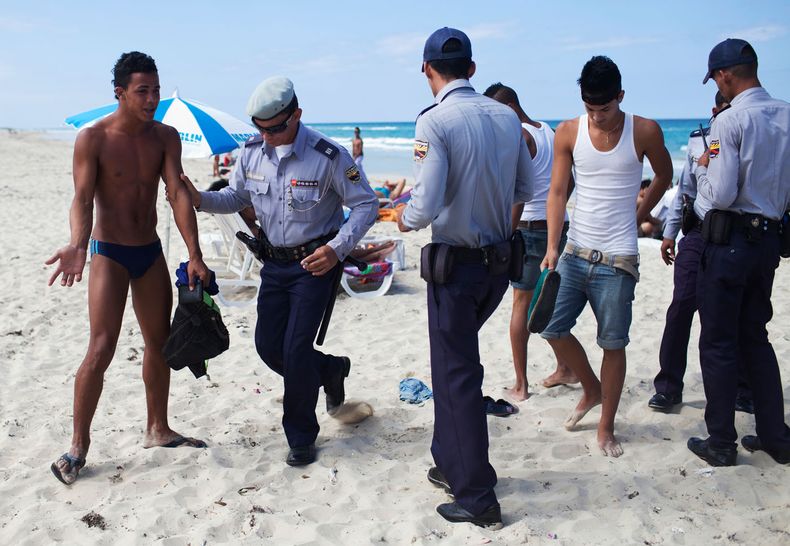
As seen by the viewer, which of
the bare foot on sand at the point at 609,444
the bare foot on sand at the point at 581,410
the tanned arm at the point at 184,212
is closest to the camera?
the tanned arm at the point at 184,212

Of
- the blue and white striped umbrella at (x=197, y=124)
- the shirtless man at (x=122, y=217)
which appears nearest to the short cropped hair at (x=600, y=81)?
the shirtless man at (x=122, y=217)

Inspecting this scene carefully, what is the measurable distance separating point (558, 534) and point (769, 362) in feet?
4.83

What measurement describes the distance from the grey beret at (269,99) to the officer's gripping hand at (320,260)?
658mm

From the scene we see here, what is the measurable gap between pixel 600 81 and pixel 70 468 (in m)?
2.98

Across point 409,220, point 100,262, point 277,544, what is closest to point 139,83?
point 100,262

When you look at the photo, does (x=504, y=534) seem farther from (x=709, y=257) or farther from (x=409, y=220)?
(x=709, y=257)

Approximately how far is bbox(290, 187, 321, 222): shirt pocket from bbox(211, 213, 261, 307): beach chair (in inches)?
127

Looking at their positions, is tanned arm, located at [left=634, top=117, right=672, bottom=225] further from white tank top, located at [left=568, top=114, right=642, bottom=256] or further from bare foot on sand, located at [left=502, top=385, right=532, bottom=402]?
bare foot on sand, located at [left=502, top=385, right=532, bottom=402]

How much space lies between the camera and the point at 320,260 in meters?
3.53

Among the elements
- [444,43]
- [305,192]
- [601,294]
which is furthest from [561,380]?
[444,43]

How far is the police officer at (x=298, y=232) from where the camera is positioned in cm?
362

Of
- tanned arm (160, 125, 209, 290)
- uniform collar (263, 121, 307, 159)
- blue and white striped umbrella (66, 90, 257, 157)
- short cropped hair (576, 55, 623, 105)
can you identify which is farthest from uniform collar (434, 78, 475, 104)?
blue and white striped umbrella (66, 90, 257, 157)

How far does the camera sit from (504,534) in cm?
302

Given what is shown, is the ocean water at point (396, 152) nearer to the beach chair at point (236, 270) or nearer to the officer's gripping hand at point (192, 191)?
the beach chair at point (236, 270)
